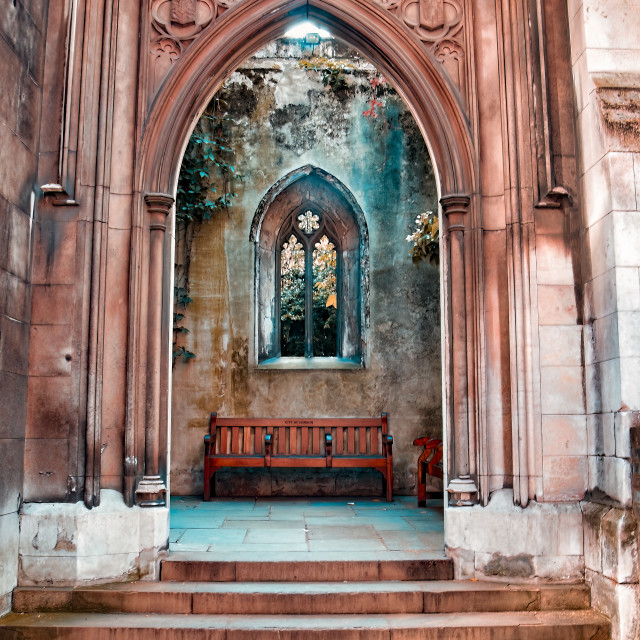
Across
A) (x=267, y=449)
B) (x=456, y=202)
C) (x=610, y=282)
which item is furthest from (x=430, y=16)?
(x=267, y=449)

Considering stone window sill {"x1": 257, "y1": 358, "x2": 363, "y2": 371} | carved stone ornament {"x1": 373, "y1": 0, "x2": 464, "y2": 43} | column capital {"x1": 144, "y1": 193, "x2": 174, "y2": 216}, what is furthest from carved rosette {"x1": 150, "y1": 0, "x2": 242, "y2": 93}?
stone window sill {"x1": 257, "y1": 358, "x2": 363, "y2": 371}

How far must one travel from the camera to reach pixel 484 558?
4.80 m

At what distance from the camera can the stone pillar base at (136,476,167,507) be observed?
4.86 m

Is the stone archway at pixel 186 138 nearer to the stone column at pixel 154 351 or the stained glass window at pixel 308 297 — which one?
the stone column at pixel 154 351

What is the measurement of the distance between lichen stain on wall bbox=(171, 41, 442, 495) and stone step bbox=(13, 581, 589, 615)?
3.87m

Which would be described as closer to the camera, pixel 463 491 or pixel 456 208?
pixel 463 491

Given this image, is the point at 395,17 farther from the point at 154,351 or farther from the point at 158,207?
the point at 154,351

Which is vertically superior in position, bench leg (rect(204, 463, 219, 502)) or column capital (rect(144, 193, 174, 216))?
column capital (rect(144, 193, 174, 216))

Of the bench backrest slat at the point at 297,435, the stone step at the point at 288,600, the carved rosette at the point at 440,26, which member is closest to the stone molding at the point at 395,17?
the carved rosette at the point at 440,26

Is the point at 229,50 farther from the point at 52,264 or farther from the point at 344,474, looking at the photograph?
the point at 344,474

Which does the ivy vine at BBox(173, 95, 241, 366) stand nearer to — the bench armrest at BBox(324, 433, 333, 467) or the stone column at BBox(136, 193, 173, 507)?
the bench armrest at BBox(324, 433, 333, 467)

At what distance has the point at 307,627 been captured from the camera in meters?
4.20

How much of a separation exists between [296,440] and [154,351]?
3.55 metres

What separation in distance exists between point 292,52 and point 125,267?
528cm
